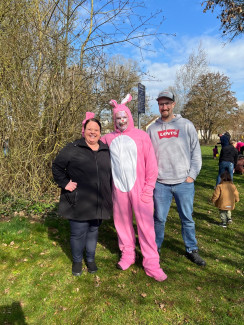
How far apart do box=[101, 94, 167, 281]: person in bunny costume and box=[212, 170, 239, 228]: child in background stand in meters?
2.40

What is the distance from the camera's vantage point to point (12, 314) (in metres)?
2.40

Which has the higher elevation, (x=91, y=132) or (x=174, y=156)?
(x=91, y=132)

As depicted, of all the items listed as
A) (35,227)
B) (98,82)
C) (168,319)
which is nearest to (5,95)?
(98,82)

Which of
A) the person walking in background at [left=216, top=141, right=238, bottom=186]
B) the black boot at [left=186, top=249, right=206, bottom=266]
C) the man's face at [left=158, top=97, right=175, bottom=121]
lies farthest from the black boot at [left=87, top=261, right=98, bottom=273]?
the person walking in background at [left=216, top=141, right=238, bottom=186]

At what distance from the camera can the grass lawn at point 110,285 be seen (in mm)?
2352

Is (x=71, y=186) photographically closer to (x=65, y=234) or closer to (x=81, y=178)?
(x=81, y=178)

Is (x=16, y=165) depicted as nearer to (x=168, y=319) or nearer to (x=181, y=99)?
(x=168, y=319)

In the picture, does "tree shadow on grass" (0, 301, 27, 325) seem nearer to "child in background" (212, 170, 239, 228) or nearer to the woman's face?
the woman's face

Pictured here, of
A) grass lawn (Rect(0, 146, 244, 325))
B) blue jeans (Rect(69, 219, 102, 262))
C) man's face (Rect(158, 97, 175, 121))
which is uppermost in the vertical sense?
man's face (Rect(158, 97, 175, 121))

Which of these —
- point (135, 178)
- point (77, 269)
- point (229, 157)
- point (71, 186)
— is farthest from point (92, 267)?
point (229, 157)

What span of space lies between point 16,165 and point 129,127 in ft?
10.2

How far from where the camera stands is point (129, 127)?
282 cm

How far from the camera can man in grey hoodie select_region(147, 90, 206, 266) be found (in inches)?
114

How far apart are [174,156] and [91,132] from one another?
107 centimetres
